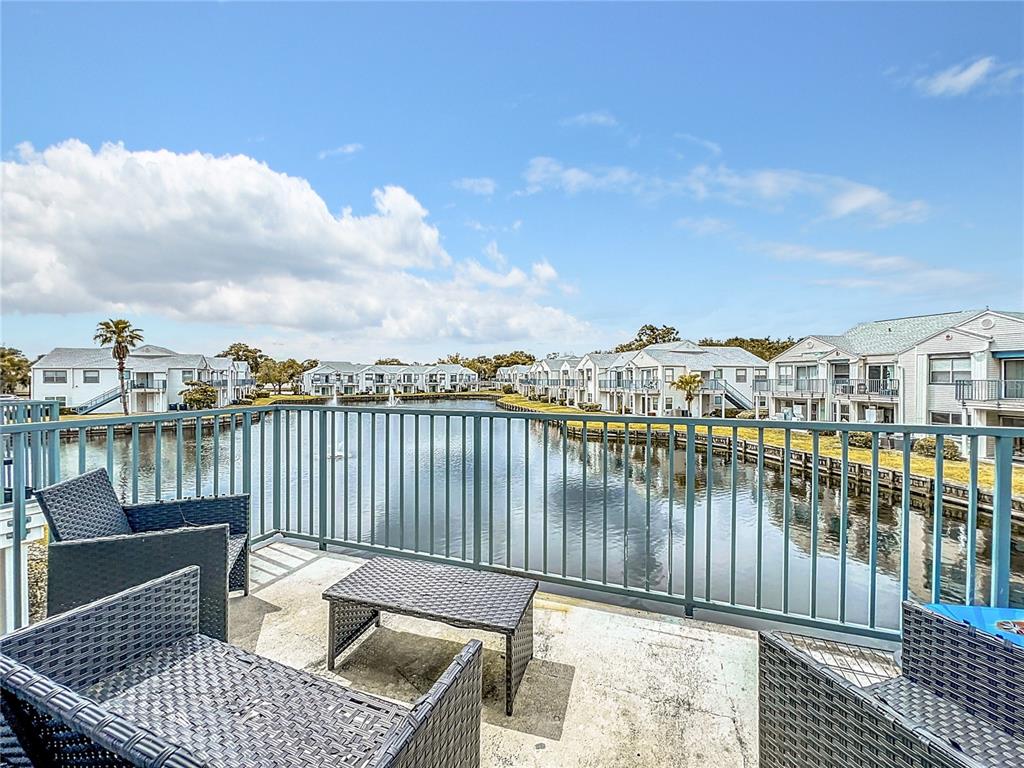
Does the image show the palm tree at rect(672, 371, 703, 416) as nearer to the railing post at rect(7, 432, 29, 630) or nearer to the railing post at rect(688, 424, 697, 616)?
the railing post at rect(688, 424, 697, 616)

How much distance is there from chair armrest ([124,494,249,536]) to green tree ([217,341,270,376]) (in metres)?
68.1

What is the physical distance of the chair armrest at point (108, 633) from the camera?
43.0 inches

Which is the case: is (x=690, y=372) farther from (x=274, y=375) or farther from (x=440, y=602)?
(x=274, y=375)

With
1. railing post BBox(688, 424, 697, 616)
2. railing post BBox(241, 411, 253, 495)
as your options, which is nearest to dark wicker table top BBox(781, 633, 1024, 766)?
railing post BBox(688, 424, 697, 616)

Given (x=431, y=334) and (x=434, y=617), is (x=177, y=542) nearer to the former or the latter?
(x=434, y=617)

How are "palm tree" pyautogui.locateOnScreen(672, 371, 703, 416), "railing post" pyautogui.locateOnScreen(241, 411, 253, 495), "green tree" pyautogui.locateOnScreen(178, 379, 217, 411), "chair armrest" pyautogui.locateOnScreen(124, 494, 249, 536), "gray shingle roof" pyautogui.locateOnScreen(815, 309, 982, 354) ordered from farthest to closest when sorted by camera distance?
"green tree" pyautogui.locateOnScreen(178, 379, 217, 411), "palm tree" pyautogui.locateOnScreen(672, 371, 703, 416), "gray shingle roof" pyautogui.locateOnScreen(815, 309, 982, 354), "railing post" pyautogui.locateOnScreen(241, 411, 253, 495), "chair armrest" pyautogui.locateOnScreen(124, 494, 249, 536)

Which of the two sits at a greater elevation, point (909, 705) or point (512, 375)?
point (512, 375)

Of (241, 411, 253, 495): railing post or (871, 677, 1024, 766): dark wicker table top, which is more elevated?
(241, 411, 253, 495): railing post

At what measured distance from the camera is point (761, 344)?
55.0m

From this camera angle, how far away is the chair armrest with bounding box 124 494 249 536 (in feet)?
8.06

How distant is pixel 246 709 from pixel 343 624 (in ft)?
3.54

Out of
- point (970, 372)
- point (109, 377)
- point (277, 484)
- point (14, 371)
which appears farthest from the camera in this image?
point (14, 371)

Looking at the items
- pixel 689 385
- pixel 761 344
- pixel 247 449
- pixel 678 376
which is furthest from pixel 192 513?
pixel 761 344

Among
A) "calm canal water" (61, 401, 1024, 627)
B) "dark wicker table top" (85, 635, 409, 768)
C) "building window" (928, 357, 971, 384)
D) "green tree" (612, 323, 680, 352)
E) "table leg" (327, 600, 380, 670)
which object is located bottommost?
"calm canal water" (61, 401, 1024, 627)
